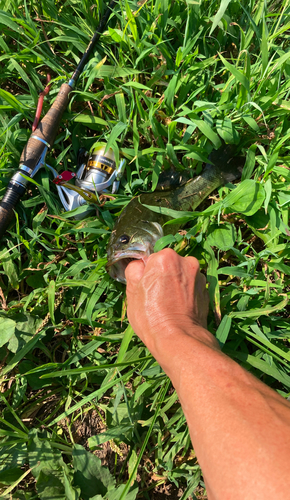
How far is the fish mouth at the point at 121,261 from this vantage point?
7.63ft

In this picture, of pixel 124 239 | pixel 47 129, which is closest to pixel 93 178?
pixel 47 129

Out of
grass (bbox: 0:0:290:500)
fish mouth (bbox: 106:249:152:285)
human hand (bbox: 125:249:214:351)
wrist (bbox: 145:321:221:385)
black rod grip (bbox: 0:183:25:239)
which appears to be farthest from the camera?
black rod grip (bbox: 0:183:25:239)

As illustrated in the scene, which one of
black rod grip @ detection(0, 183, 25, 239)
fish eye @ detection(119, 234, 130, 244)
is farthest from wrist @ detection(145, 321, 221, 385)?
black rod grip @ detection(0, 183, 25, 239)

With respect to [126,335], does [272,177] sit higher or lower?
higher

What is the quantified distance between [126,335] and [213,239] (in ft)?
3.63

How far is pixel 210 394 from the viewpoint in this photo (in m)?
1.42

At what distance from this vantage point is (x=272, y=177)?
272cm

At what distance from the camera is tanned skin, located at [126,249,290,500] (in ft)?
3.71

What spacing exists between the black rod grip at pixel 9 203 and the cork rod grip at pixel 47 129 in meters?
0.24

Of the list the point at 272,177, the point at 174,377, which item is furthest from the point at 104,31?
the point at 174,377

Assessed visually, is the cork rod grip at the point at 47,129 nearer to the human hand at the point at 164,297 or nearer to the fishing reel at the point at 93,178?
the fishing reel at the point at 93,178

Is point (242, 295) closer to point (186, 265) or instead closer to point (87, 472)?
point (186, 265)

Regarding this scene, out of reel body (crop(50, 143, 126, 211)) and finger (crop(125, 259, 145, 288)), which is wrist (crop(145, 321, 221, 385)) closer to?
finger (crop(125, 259, 145, 288))

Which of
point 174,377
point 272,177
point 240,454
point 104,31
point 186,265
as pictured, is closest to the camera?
point 240,454
